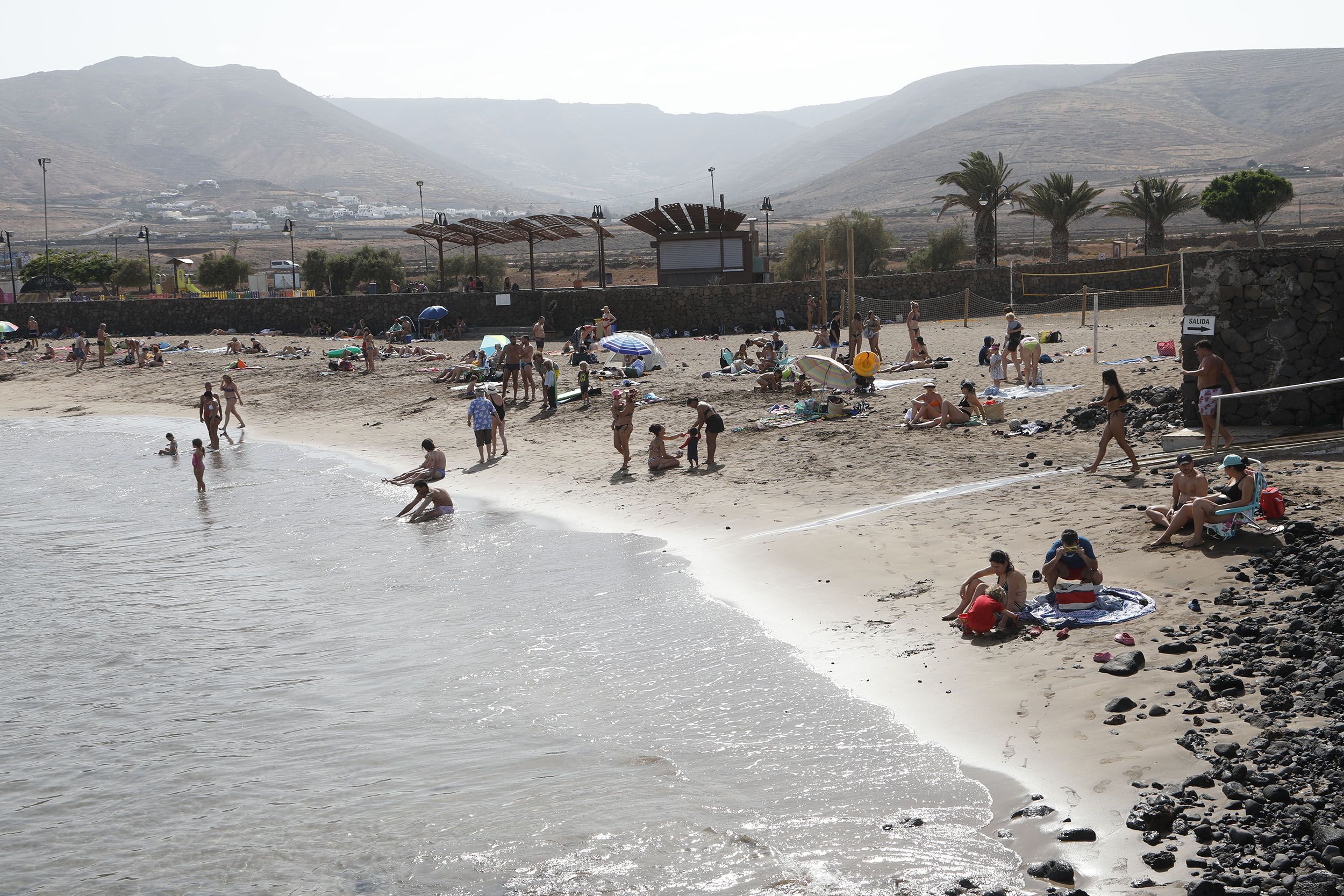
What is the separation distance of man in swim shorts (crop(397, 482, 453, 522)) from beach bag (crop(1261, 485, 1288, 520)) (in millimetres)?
9520

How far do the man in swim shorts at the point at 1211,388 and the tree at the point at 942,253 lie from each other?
32287 millimetres

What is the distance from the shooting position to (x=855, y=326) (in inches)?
852

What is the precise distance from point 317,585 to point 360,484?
5.50 meters

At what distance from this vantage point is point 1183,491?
891 cm

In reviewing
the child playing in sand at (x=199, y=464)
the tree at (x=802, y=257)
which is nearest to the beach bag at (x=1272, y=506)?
the child playing in sand at (x=199, y=464)

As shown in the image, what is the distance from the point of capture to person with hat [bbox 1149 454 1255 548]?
8508 millimetres

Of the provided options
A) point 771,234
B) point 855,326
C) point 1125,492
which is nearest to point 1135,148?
point 771,234

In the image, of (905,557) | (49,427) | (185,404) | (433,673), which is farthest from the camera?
(185,404)

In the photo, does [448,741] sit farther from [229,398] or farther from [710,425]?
[229,398]

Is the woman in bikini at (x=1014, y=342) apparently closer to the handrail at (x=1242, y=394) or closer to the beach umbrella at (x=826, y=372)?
the beach umbrella at (x=826, y=372)

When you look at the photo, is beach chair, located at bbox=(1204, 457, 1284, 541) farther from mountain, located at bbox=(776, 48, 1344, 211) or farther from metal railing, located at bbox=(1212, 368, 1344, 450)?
mountain, located at bbox=(776, 48, 1344, 211)

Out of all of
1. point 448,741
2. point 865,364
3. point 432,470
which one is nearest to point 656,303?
point 865,364

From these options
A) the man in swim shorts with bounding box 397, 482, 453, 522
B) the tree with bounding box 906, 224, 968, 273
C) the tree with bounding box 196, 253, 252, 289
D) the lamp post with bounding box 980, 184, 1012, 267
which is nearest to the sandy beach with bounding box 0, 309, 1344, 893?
the man in swim shorts with bounding box 397, 482, 453, 522

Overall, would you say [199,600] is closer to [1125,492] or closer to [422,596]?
[422,596]
